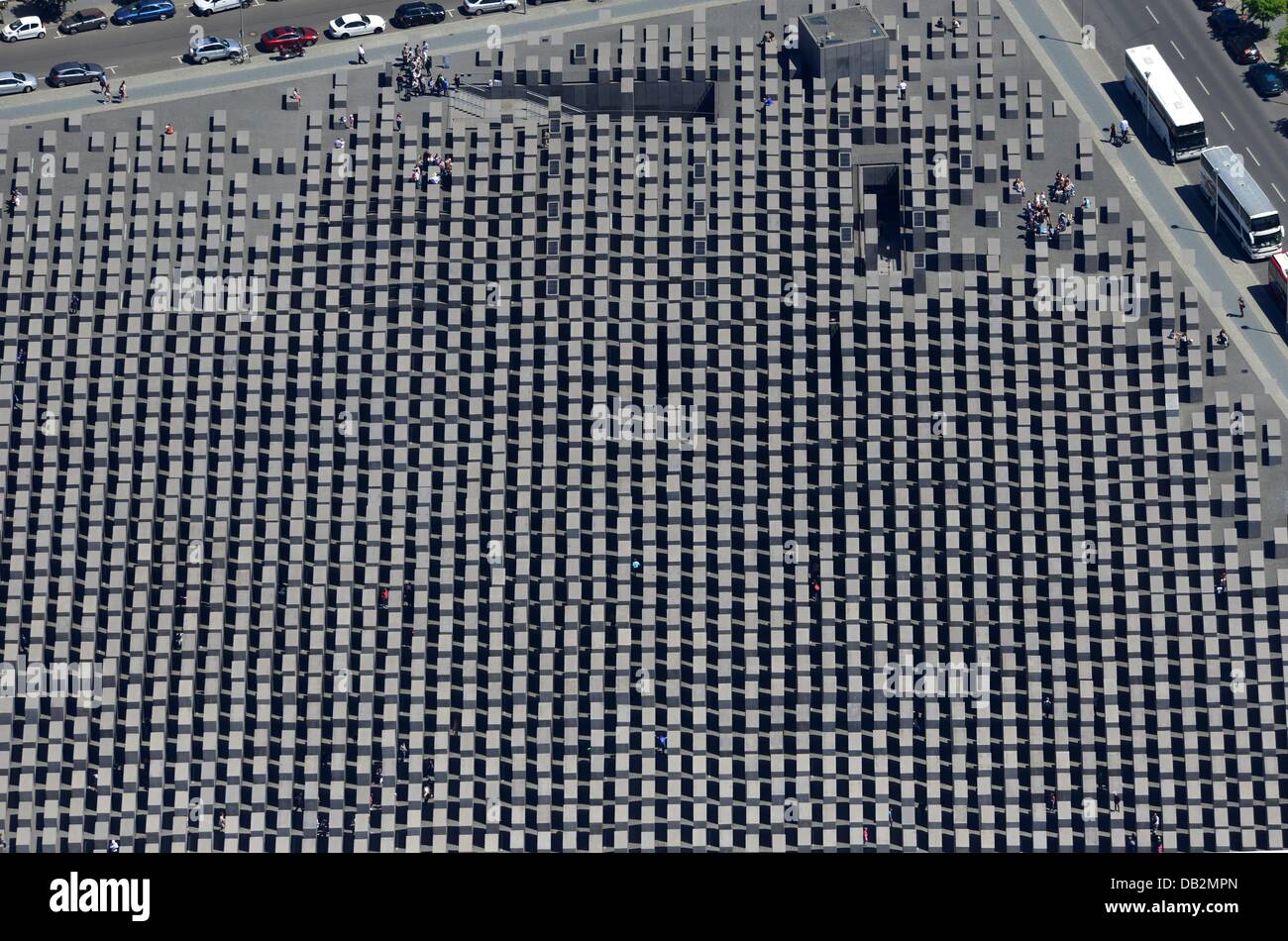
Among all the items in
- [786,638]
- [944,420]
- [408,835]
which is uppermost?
[944,420]

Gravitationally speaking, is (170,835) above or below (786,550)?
below

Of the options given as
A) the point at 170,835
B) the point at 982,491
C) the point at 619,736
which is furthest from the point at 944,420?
the point at 170,835

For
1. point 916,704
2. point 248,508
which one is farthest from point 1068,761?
point 248,508

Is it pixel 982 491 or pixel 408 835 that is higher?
pixel 982 491

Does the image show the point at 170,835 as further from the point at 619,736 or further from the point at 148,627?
the point at 619,736

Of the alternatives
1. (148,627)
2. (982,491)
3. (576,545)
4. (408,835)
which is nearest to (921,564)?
(982,491)
